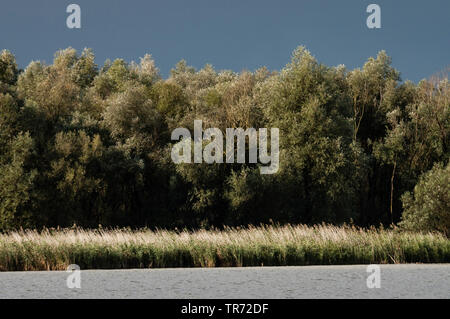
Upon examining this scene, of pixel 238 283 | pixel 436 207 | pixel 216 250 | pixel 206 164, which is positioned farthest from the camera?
pixel 206 164

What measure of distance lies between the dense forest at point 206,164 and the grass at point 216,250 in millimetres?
13076

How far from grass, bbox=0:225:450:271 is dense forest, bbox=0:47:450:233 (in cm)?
1308

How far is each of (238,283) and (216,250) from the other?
695 centimetres

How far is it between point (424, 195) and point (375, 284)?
21091 mm

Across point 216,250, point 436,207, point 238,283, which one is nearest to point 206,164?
point 436,207

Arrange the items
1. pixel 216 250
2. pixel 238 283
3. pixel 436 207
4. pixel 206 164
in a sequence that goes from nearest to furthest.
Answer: pixel 238 283 < pixel 216 250 < pixel 436 207 < pixel 206 164

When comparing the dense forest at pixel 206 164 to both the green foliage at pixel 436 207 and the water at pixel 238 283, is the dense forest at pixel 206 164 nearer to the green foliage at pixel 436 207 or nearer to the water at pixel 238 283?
the green foliage at pixel 436 207

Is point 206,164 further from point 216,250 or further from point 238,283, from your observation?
point 238,283

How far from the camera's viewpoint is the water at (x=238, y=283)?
1540 cm

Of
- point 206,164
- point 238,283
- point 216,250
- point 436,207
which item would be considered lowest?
point 238,283

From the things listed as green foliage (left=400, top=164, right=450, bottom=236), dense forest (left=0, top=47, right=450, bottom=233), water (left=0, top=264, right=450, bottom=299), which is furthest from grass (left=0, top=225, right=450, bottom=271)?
dense forest (left=0, top=47, right=450, bottom=233)

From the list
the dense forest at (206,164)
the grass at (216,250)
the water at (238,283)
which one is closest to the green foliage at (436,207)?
the dense forest at (206,164)

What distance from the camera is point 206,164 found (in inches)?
1843

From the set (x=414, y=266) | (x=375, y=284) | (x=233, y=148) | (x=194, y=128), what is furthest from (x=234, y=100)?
(x=375, y=284)
